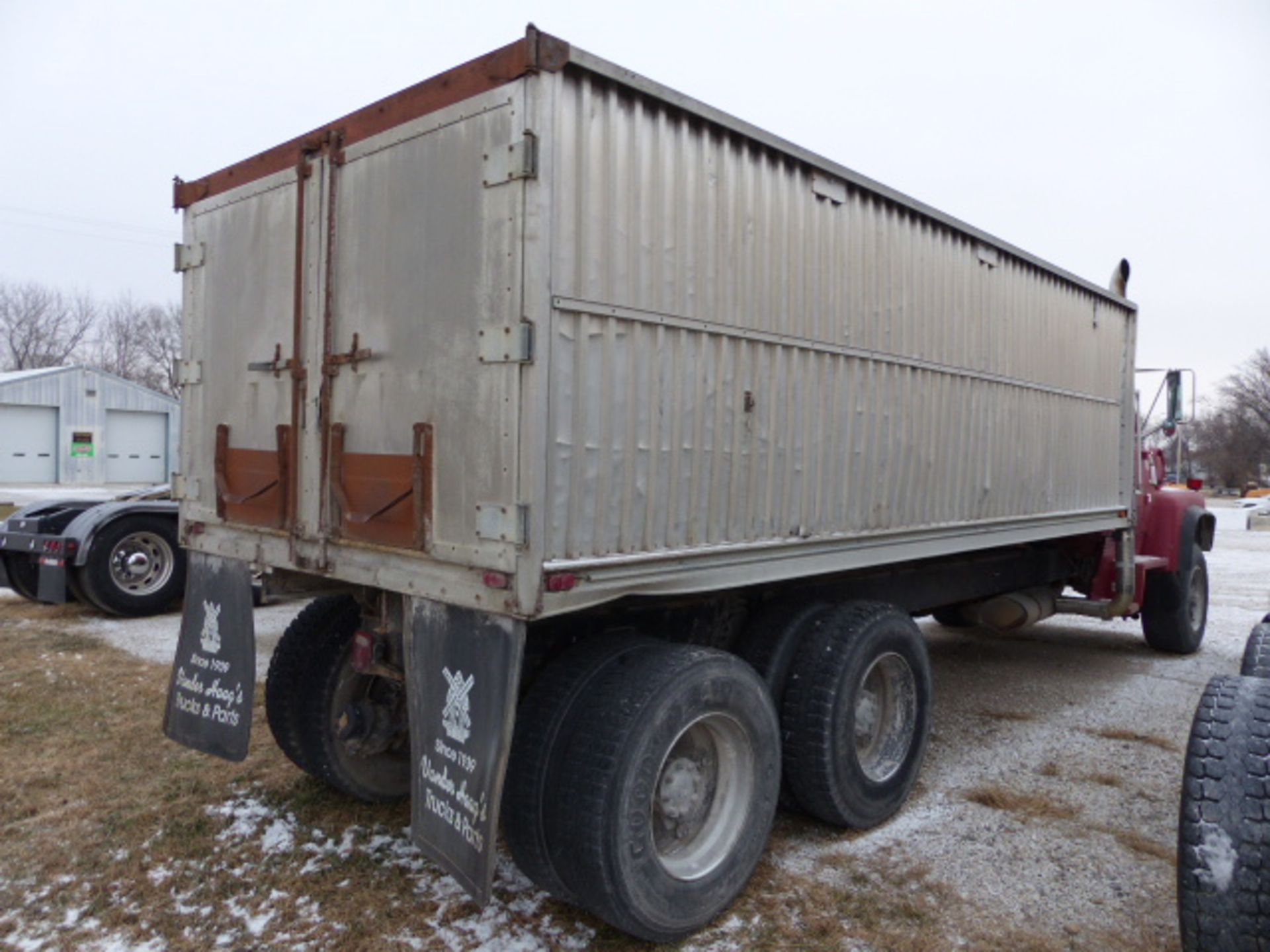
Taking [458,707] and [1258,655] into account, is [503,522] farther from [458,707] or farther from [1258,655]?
[1258,655]

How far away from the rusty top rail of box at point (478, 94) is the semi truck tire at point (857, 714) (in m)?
2.07

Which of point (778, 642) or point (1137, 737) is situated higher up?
point (778, 642)

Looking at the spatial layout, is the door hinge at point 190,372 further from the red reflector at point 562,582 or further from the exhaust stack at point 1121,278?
the exhaust stack at point 1121,278

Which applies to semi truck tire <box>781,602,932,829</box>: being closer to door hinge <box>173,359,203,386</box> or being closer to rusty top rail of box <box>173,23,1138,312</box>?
rusty top rail of box <box>173,23,1138,312</box>

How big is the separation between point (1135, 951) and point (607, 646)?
2126mm

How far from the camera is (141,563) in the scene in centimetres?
939

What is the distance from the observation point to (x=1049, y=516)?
6262 millimetres

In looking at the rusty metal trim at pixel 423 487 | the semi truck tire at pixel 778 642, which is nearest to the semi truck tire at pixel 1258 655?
the semi truck tire at pixel 778 642

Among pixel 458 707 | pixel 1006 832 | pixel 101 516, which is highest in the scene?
pixel 101 516

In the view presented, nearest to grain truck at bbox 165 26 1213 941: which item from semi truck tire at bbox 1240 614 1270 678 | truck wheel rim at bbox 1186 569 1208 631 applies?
semi truck tire at bbox 1240 614 1270 678

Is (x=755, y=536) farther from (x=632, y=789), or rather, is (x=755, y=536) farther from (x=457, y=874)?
(x=457, y=874)

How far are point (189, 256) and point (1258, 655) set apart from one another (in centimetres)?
519

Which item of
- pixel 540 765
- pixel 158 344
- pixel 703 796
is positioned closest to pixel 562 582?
pixel 540 765

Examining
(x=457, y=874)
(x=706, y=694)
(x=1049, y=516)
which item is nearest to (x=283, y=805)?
(x=457, y=874)
